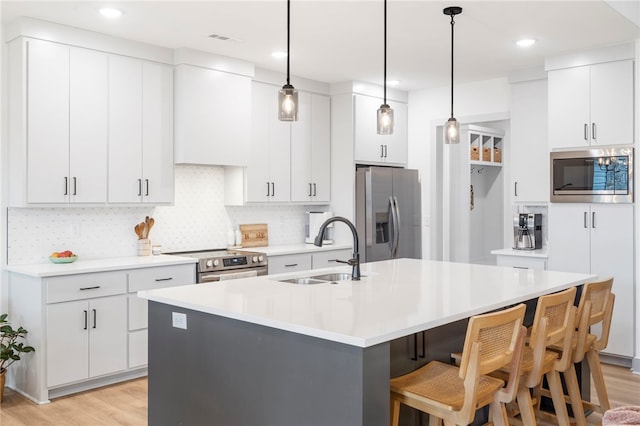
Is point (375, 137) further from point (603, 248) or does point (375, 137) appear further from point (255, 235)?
point (603, 248)

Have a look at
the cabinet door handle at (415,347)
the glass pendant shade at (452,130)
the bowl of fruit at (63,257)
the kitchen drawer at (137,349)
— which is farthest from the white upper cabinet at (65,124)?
the cabinet door handle at (415,347)

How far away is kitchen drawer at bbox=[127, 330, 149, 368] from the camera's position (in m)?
4.29

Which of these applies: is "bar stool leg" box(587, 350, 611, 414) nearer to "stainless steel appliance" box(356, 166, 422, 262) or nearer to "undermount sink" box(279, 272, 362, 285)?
"undermount sink" box(279, 272, 362, 285)

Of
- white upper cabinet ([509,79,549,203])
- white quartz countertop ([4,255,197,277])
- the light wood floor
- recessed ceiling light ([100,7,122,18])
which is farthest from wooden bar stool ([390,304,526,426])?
white upper cabinet ([509,79,549,203])

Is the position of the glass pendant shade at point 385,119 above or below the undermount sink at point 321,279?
above

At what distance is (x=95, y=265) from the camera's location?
4141 millimetres

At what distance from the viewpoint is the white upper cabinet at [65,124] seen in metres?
3.98

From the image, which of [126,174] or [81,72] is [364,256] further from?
[81,72]

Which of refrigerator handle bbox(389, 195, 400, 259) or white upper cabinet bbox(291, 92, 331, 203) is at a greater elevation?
white upper cabinet bbox(291, 92, 331, 203)

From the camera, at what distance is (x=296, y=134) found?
5840 millimetres

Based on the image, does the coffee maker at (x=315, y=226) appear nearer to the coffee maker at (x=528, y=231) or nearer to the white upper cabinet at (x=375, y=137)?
the white upper cabinet at (x=375, y=137)

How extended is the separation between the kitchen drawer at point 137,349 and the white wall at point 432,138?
335cm

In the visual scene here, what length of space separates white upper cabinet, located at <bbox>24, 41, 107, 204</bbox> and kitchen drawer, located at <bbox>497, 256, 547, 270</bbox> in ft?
11.5

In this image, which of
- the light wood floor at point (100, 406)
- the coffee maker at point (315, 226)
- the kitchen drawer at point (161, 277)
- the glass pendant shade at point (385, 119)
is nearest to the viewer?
the glass pendant shade at point (385, 119)
